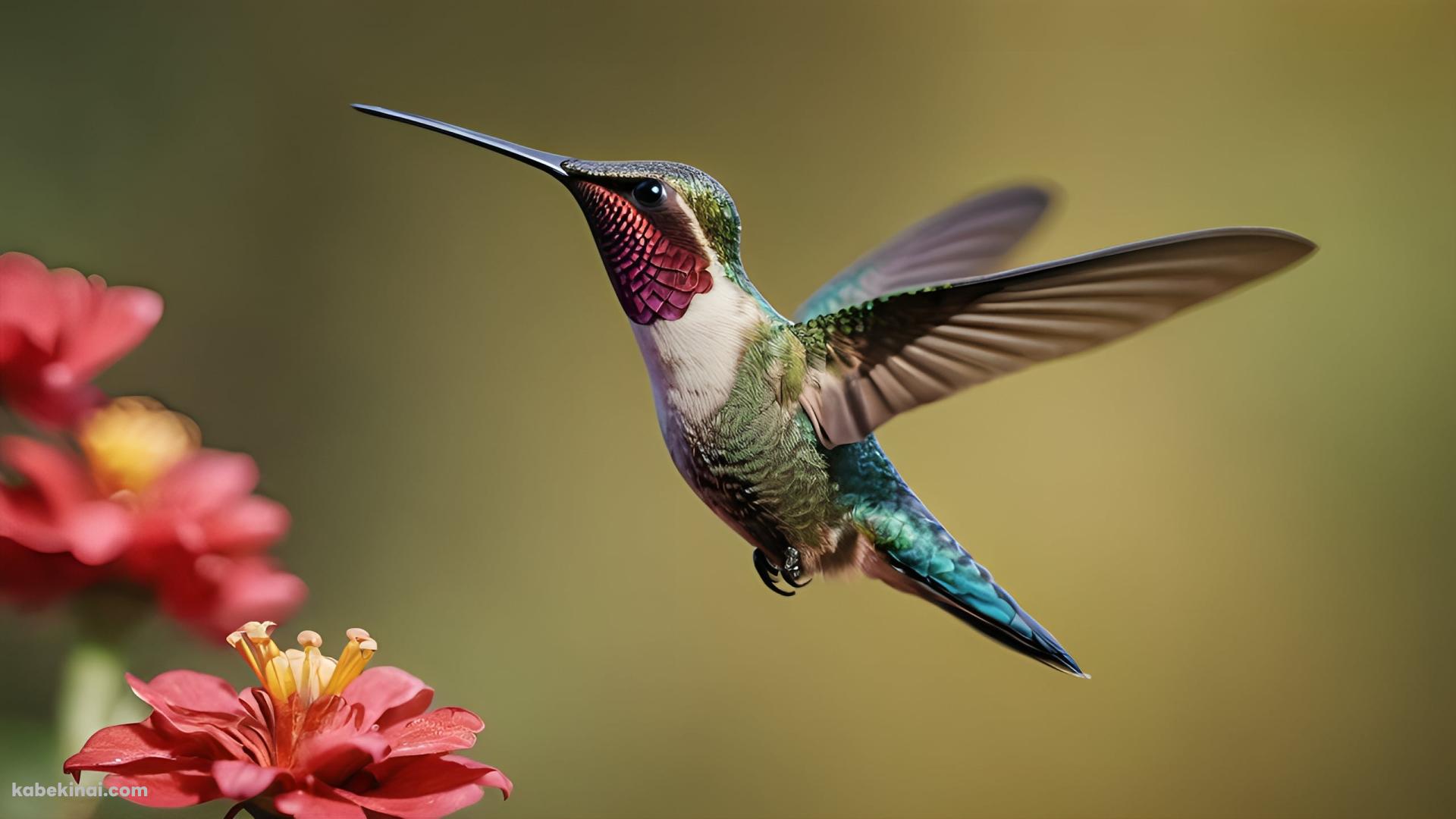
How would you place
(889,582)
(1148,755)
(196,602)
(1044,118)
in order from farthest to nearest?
1. (1044,118)
2. (1148,755)
3. (889,582)
4. (196,602)

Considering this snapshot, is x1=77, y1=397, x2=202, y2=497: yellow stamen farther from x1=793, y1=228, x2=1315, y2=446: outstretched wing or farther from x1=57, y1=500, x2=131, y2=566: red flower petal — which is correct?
x1=793, y1=228, x2=1315, y2=446: outstretched wing

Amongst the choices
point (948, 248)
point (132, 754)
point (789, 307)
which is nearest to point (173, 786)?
point (132, 754)

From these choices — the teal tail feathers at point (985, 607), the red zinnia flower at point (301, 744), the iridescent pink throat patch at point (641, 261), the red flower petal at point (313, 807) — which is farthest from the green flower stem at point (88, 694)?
the teal tail feathers at point (985, 607)

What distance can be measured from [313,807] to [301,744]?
0.06 m

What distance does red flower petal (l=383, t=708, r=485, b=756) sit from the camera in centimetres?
44

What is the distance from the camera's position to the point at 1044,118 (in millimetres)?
1387

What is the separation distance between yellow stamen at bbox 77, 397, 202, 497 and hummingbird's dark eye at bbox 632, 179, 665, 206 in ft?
0.95

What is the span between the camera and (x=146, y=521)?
56 centimetres

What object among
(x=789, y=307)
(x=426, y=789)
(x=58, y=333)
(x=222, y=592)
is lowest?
(x=426, y=789)

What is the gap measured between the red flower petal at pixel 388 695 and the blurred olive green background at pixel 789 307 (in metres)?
0.70

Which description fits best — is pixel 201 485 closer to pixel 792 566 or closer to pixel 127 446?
pixel 127 446

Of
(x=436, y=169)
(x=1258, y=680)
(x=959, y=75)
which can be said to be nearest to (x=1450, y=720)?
(x=1258, y=680)

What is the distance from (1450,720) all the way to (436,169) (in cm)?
132

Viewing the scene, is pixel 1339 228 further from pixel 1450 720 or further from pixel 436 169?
pixel 436 169
